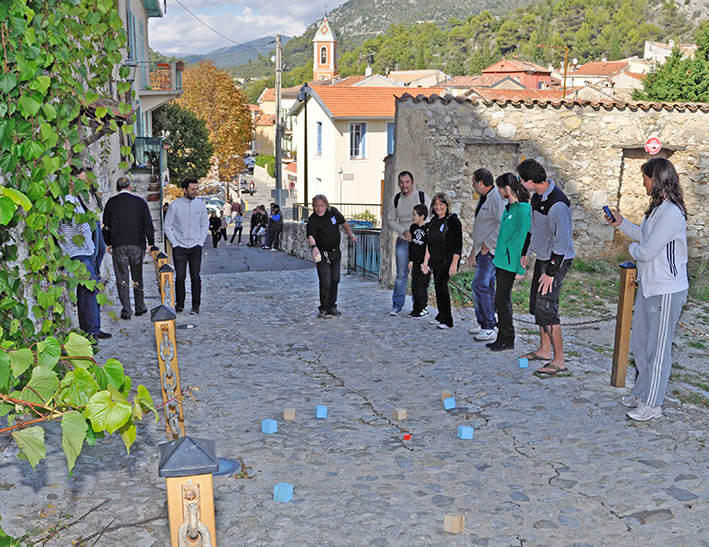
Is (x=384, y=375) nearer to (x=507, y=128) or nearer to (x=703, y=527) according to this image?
(x=703, y=527)

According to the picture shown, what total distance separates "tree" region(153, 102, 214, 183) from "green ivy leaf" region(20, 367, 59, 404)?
→ 35865 millimetres

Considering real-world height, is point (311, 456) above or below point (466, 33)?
below

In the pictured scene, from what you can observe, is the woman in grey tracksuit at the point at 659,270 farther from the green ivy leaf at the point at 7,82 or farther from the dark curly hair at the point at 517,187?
Result: the green ivy leaf at the point at 7,82

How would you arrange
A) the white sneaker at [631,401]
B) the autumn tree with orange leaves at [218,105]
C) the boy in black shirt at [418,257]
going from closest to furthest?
the white sneaker at [631,401] → the boy in black shirt at [418,257] → the autumn tree with orange leaves at [218,105]

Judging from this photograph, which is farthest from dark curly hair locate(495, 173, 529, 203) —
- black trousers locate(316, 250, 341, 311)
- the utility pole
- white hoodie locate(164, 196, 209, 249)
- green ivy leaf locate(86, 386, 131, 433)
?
the utility pole

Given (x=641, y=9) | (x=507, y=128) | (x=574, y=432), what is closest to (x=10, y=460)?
(x=574, y=432)

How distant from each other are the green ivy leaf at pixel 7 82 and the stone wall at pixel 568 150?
310 inches

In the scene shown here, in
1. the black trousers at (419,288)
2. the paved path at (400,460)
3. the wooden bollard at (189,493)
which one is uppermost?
the wooden bollard at (189,493)

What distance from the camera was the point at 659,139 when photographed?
12.7 m

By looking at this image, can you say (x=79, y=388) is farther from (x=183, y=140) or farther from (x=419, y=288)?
(x=183, y=140)

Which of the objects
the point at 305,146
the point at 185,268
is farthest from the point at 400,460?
the point at 305,146

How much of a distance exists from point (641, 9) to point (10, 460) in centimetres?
15354

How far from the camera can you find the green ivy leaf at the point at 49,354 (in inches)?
93.4

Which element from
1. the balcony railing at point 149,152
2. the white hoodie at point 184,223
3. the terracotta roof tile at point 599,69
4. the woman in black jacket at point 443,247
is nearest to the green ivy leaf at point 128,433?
the woman in black jacket at point 443,247
